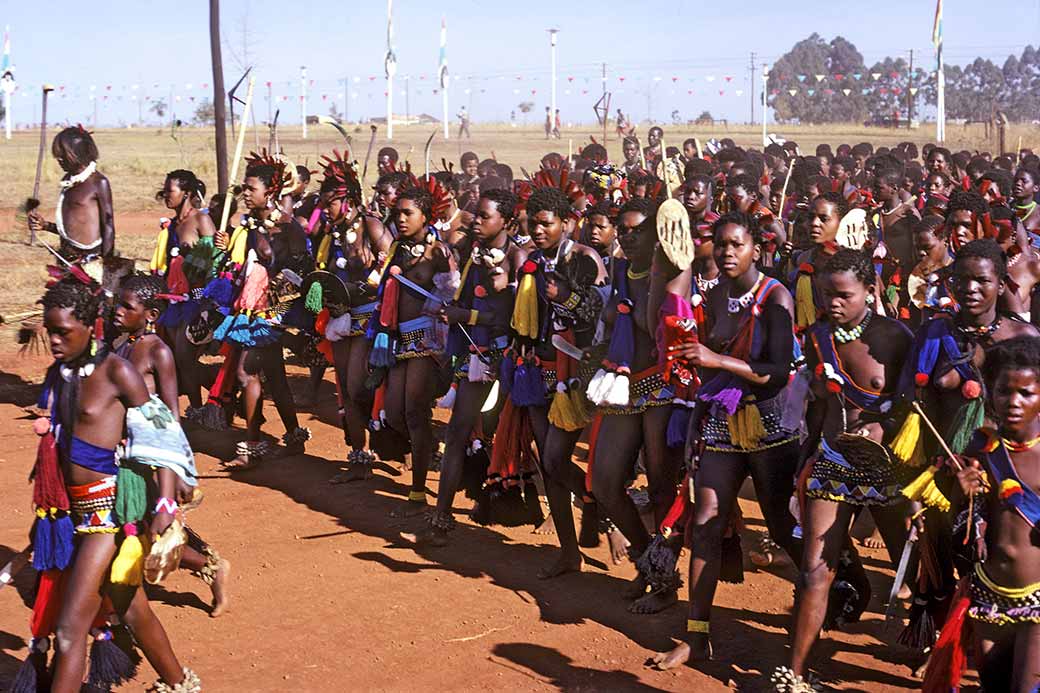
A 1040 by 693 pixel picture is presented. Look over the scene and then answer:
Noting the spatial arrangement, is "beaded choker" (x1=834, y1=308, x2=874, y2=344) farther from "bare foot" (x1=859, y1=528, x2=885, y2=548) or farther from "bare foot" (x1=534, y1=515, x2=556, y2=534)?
"bare foot" (x1=534, y1=515, x2=556, y2=534)

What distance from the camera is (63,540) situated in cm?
543

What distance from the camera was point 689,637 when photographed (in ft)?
20.6

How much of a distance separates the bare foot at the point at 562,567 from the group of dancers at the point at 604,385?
0.01 metres

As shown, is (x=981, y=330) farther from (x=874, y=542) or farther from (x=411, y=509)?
A: (x=411, y=509)

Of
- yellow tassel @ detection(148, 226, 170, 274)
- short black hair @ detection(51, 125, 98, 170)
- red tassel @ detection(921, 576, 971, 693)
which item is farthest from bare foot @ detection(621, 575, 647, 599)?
short black hair @ detection(51, 125, 98, 170)

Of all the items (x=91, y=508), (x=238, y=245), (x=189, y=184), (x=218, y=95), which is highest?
(x=218, y=95)

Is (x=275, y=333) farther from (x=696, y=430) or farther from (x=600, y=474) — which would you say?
(x=696, y=430)

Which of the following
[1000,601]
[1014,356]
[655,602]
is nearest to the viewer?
[1014,356]

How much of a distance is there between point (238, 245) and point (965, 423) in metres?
6.25

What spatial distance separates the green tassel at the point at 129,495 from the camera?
17.9 feet

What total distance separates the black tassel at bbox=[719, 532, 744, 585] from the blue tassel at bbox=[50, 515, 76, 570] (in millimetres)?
3200

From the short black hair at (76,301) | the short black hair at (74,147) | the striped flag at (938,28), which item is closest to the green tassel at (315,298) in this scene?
the short black hair at (74,147)

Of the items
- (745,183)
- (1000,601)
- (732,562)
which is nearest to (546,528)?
(732,562)

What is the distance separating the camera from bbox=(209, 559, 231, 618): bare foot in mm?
7020
